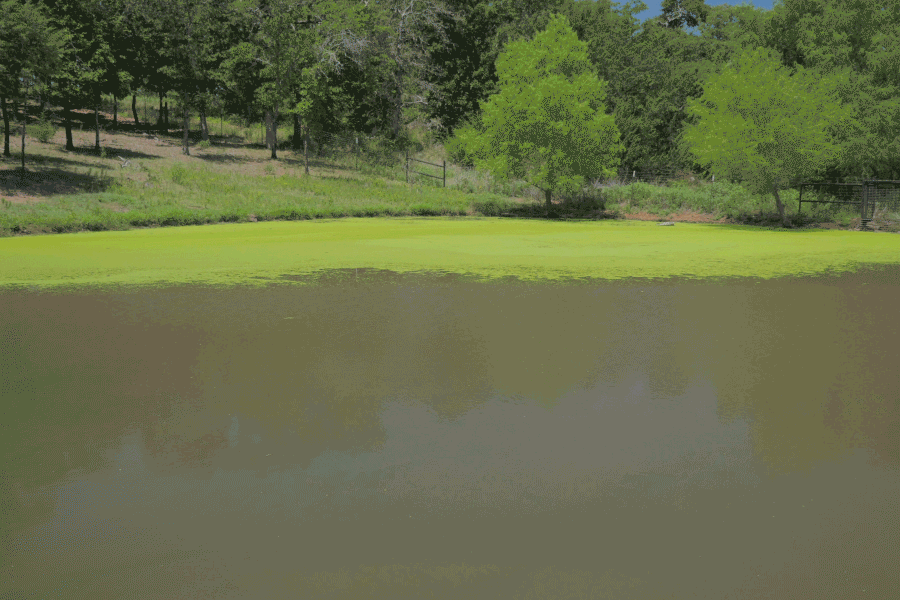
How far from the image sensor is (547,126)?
32594 millimetres

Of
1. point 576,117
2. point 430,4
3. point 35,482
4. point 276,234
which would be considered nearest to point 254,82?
point 430,4

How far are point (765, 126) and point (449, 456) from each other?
1061 inches

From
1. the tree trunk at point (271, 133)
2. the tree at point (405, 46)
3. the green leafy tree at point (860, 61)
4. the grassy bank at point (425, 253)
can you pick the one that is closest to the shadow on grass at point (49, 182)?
the grassy bank at point (425, 253)

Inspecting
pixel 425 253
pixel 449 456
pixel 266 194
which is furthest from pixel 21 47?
pixel 449 456

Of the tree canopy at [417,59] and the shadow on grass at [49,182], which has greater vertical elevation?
the tree canopy at [417,59]

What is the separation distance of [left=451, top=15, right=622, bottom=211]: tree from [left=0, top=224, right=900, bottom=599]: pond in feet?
77.7

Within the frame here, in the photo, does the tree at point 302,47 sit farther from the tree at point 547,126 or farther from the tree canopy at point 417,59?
the tree at point 547,126

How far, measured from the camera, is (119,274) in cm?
1422

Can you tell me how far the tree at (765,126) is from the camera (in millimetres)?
27578

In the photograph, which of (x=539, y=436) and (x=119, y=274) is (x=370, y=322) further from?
(x=119, y=274)

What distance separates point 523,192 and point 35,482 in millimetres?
36788

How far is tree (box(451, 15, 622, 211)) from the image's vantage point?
32406 millimetres

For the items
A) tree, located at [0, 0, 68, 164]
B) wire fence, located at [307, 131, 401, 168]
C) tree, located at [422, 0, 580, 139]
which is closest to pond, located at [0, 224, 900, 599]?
tree, located at [0, 0, 68, 164]

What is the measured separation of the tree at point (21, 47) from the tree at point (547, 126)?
61.8ft
